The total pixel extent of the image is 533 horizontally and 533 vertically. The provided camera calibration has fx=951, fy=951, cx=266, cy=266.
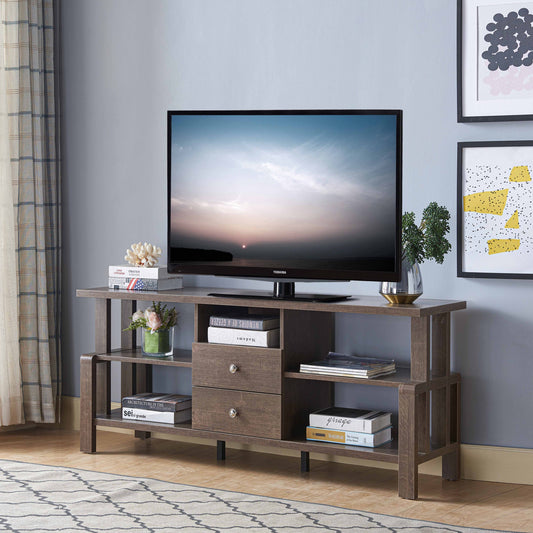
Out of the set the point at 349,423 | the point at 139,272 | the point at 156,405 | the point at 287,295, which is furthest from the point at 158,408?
the point at 349,423

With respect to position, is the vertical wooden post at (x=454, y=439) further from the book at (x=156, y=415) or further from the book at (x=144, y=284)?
the book at (x=144, y=284)

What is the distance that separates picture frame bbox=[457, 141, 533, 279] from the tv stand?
0.50 metres

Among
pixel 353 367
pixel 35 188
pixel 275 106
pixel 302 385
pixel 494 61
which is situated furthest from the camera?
pixel 35 188

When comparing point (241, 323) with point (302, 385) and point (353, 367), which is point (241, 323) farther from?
point (353, 367)

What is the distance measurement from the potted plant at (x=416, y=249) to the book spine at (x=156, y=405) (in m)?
0.96

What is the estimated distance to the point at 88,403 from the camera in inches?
153

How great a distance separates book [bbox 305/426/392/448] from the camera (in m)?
3.38

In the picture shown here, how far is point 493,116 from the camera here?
350 cm

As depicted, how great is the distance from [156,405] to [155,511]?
2.59 feet

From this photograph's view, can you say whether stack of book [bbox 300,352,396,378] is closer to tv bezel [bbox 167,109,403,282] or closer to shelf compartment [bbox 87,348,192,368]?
tv bezel [bbox 167,109,403,282]

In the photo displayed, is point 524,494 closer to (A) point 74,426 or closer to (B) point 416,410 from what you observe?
(B) point 416,410

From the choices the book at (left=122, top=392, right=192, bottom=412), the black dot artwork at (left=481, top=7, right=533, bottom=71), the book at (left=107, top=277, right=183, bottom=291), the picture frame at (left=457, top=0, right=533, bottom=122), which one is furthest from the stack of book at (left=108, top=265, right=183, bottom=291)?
the black dot artwork at (left=481, top=7, right=533, bottom=71)

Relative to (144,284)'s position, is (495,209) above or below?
above

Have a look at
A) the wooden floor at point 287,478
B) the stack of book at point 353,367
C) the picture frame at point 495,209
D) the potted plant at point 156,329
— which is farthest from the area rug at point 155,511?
the picture frame at point 495,209
